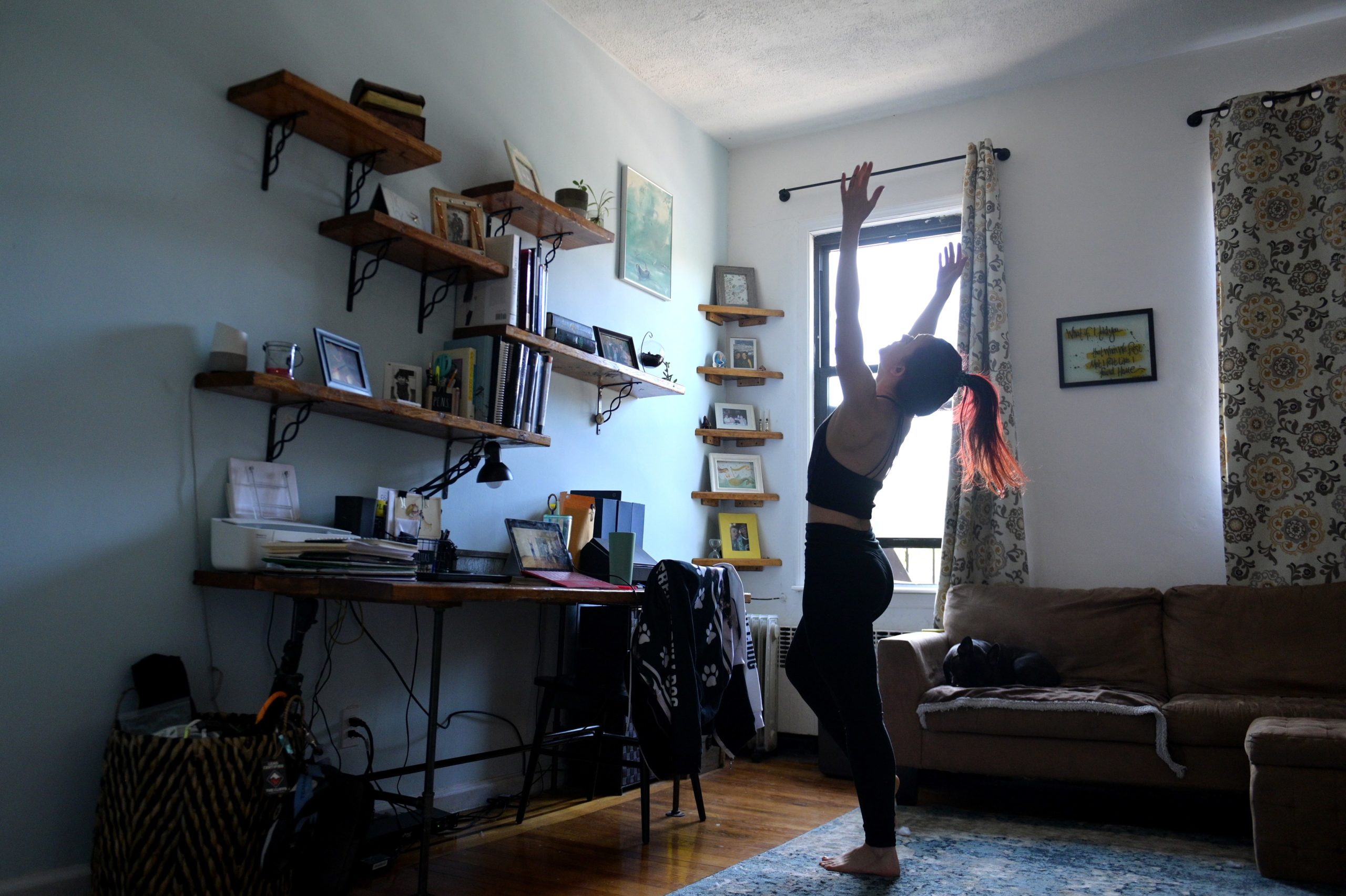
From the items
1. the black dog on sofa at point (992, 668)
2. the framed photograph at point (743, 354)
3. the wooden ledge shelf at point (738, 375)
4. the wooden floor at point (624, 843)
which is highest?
the framed photograph at point (743, 354)

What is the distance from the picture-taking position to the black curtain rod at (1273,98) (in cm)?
389

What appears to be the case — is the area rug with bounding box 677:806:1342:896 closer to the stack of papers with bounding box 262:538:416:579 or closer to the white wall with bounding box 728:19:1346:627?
the stack of papers with bounding box 262:538:416:579

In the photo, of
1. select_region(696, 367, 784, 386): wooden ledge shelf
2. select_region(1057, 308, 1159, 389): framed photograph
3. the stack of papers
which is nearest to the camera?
the stack of papers

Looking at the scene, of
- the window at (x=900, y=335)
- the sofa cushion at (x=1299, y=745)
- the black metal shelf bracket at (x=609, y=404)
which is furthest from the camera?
the window at (x=900, y=335)

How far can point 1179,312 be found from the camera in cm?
416

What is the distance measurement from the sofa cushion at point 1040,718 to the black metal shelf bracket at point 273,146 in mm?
2779

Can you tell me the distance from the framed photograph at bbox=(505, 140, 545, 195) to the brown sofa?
220cm

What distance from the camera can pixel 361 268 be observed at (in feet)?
9.83

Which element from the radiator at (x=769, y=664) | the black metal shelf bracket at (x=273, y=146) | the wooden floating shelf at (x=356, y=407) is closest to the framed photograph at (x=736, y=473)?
the radiator at (x=769, y=664)

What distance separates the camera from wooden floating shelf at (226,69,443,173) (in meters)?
2.54

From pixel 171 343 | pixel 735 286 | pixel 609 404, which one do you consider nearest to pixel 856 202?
pixel 171 343

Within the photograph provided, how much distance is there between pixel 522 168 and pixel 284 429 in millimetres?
1453

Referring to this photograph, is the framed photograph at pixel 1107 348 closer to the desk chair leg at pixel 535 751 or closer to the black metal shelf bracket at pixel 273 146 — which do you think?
the desk chair leg at pixel 535 751

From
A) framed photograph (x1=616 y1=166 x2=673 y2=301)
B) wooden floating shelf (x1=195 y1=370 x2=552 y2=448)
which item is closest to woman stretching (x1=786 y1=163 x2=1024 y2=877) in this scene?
wooden floating shelf (x1=195 y1=370 x2=552 y2=448)
